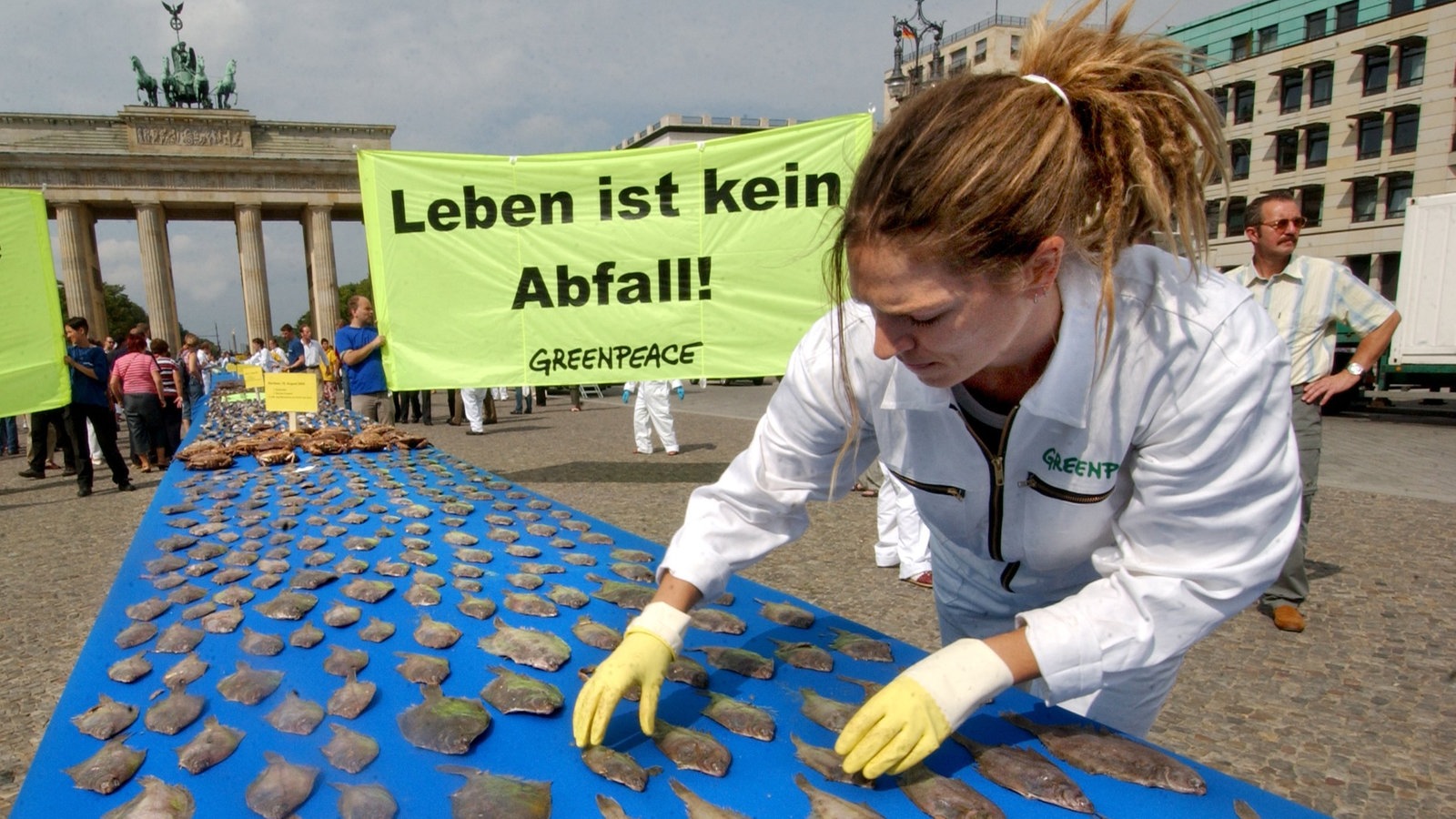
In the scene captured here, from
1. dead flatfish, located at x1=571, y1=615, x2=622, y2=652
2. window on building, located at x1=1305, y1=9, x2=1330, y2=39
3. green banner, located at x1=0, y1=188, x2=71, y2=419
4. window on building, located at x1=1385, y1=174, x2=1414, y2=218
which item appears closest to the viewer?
dead flatfish, located at x1=571, y1=615, x2=622, y2=652

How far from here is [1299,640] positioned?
3887mm

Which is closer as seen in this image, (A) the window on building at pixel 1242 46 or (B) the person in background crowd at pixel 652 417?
(B) the person in background crowd at pixel 652 417

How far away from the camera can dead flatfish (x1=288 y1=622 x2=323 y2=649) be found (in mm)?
1703

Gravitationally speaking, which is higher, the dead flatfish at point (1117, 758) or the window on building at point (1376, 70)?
the window on building at point (1376, 70)

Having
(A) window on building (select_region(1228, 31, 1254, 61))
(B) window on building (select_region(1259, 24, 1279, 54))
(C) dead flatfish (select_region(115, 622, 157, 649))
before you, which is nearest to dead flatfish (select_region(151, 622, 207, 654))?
(C) dead flatfish (select_region(115, 622, 157, 649))

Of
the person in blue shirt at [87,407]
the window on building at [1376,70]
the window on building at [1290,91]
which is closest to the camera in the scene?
the person in blue shirt at [87,407]

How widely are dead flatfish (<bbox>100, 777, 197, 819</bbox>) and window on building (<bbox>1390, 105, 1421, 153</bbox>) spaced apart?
44.9m

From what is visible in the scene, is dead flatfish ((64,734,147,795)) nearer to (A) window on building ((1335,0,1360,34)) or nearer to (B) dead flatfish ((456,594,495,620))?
(B) dead flatfish ((456,594,495,620))

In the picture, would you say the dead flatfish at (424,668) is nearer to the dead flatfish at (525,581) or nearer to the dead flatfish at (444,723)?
the dead flatfish at (444,723)

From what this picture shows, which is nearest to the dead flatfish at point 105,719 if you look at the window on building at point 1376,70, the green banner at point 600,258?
the green banner at point 600,258

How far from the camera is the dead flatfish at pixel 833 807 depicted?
3.53ft

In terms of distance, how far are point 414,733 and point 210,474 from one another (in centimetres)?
306

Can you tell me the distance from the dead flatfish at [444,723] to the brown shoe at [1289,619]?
13.0 ft

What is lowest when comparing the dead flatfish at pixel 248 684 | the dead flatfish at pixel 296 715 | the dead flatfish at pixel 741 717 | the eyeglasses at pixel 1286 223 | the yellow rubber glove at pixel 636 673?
the dead flatfish at pixel 248 684
